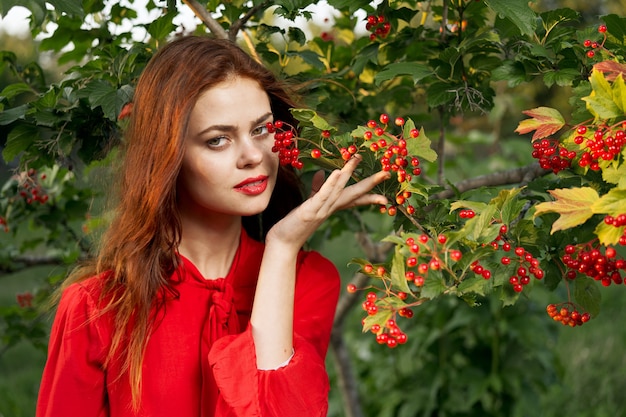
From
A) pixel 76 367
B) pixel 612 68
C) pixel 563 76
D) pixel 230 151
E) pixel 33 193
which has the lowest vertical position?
pixel 33 193

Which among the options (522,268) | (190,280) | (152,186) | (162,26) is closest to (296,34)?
(162,26)

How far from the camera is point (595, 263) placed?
1346 millimetres

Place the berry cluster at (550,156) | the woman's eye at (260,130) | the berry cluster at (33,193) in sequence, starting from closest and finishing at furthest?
the berry cluster at (550,156) → the woman's eye at (260,130) → the berry cluster at (33,193)

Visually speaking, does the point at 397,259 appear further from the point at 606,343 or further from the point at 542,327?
the point at 606,343

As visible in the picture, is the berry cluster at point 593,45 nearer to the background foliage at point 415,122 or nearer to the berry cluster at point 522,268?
the background foliage at point 415,122

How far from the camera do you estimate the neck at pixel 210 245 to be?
1916 millimetres

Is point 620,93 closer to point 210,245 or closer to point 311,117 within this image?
point 311,117

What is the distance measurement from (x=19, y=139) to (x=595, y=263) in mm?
1393

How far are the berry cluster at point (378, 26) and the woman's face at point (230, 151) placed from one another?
36 centimetres

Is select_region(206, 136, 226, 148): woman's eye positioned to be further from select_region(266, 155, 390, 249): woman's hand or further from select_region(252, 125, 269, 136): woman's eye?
select_region(266, 155, 390, 249): woman's hand

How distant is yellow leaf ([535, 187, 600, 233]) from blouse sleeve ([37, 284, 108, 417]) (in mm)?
1054

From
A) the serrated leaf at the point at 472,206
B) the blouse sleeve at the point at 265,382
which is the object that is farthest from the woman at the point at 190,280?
the serrated leaf at the point at 472,206

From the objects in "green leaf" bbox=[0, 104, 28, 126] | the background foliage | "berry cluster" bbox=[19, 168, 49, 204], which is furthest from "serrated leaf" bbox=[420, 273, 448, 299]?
"berry cluster" bbox=[19, 168, 49, 204]

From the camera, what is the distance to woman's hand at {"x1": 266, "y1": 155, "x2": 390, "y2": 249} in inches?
62.4
